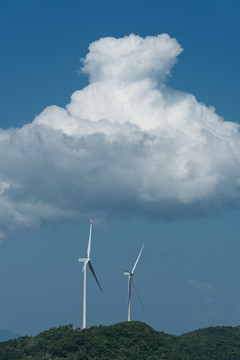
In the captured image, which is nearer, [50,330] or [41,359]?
[41,359]

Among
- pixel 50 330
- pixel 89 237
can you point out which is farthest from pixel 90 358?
pixel 89 237

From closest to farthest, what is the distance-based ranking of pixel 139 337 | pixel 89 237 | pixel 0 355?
1. pixel 0 355
2. pixel 139 337
3. pixel 89 237

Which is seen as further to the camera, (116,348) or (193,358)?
(193,358)

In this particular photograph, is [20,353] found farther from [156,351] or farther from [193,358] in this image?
[193,358]

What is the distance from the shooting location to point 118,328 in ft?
518

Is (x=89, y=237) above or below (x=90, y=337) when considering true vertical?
above

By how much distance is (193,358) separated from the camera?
19762 centimetres

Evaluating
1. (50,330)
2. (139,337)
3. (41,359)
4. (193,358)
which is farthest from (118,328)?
(193,358)

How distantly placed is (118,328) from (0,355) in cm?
3744

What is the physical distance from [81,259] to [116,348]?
102ft

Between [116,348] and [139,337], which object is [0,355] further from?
[139,337]

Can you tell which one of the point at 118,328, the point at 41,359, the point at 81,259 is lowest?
the point at 41,359

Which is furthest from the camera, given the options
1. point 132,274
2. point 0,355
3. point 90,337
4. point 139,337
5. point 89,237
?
point 132,274

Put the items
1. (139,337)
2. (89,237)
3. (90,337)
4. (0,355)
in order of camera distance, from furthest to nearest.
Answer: (89,237) < (139,337) < (90,337) < (0,355)
